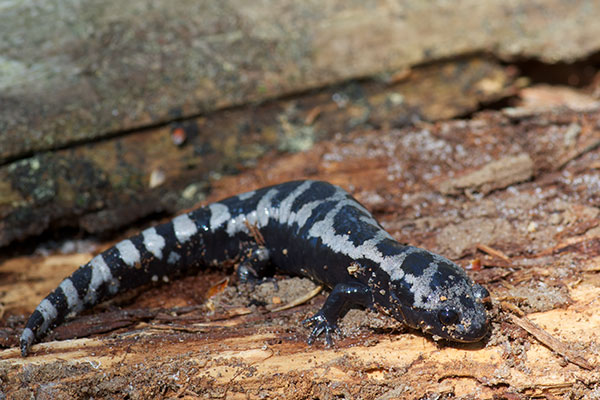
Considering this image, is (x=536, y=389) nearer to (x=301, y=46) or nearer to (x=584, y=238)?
(x=584, y=238)

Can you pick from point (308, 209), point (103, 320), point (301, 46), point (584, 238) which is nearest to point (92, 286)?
point (103, 320)

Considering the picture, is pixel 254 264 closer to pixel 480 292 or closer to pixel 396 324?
pixel 396 324

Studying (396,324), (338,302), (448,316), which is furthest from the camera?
(338,302)

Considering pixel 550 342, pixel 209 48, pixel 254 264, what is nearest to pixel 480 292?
pixel 550 342

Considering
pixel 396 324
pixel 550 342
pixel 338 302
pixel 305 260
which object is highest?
pixel 305 260

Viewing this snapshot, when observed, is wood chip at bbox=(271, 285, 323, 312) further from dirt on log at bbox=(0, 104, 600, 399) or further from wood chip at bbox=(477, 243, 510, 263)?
wood chip at bbox=(477, 243, 510, 263)

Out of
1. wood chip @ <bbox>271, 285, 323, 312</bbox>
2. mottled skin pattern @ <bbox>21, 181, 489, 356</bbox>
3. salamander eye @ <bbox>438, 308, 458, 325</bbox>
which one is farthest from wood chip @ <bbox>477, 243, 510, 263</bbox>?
wood chip @ <bbox>271, 285, 323, 312</bbox>
